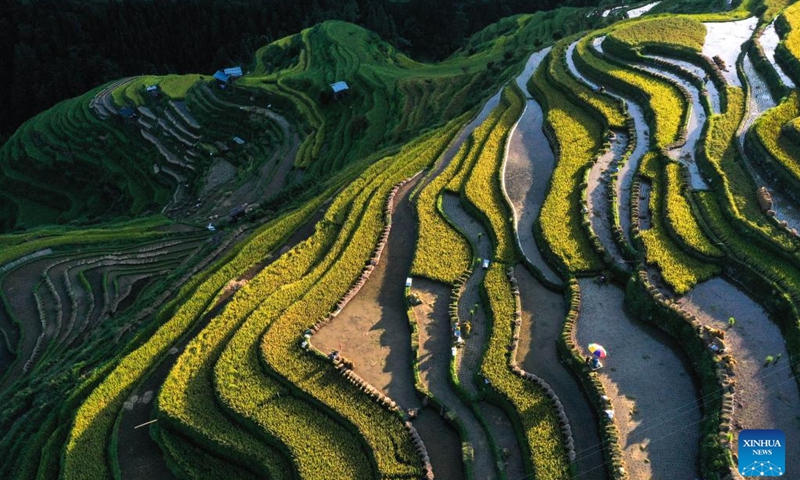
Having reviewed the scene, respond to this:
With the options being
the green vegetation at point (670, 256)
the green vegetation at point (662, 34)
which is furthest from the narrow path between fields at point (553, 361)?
the green vegetation at point (662, 34)

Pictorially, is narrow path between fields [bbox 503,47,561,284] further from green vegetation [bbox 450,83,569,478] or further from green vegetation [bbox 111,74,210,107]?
green vegetation [bbox 111,74,210,107]

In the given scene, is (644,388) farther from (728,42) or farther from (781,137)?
(728,42)

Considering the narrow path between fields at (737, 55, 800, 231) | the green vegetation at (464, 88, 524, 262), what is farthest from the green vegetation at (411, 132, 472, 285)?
the narrow path between fields at (737, 55, 800, 231)

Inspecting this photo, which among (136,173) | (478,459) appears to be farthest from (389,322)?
(136,173)

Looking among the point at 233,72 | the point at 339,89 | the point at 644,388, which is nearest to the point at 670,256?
the point at 644,388

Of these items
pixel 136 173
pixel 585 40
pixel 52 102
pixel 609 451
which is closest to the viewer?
pixel 609 451

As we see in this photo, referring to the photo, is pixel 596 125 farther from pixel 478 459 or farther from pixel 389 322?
pixel 478 459

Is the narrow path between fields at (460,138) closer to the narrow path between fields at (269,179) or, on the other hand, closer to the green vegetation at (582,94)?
the green vegetation at (582,94)
